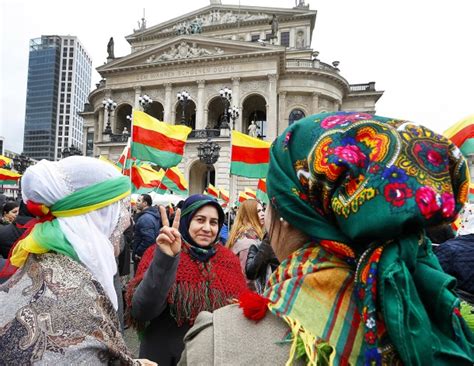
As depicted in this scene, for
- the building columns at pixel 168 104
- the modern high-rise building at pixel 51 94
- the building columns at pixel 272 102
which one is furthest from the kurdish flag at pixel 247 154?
the modern high-rise building at pixel 51 94

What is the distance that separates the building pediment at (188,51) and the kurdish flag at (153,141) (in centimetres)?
2594

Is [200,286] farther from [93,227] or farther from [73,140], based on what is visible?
[73,140]

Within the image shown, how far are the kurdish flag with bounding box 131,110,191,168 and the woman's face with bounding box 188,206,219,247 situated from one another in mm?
3509

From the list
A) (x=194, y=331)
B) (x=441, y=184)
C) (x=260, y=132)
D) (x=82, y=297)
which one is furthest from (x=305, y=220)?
(x=260, y=132)

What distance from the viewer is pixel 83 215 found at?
5.97ft

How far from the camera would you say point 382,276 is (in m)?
0.90

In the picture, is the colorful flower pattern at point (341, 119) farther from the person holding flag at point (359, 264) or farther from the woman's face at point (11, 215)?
the woman's face at point (11, 215)

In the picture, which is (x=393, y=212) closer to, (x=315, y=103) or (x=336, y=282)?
(x=336, y=282)

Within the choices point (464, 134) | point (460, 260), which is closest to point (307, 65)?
point (464, 134)

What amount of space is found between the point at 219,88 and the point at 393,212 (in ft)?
107

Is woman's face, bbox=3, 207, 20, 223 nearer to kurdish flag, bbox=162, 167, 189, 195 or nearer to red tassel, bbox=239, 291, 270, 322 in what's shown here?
kurdish flag, bbox=162, 167, 189, 195

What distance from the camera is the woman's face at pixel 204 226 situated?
298 cm

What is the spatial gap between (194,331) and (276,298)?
0.28 metres

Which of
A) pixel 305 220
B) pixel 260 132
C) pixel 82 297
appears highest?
pixel 260 132
